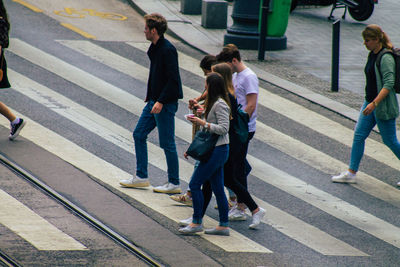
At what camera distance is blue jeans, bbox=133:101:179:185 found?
7.88 meters

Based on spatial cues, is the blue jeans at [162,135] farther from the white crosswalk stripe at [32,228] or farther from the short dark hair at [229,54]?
the white crosswalk stripe at [32,228]

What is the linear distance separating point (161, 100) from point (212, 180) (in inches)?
47.7

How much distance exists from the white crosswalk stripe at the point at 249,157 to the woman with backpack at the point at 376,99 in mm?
390

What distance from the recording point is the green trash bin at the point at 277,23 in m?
15.4

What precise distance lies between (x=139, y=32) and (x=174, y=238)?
9873 millimetres

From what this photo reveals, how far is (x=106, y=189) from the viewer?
7.90m

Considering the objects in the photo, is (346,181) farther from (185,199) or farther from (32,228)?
(32,228)

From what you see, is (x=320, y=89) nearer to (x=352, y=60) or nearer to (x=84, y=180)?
(x=352, y=60)

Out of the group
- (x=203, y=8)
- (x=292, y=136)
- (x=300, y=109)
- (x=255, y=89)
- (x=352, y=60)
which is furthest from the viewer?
(x=203, y=8)

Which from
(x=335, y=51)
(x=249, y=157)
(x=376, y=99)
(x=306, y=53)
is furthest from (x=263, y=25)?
(x=376, y=99)

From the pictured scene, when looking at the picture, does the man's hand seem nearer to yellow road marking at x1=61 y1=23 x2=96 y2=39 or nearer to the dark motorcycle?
yellow road marking at x1=61 y1=23 x2=96 y2=39

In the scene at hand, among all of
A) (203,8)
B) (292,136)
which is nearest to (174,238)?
(292,136)

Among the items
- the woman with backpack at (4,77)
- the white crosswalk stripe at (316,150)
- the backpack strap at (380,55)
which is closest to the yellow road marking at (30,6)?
the white crosswalk stripe at (316,150)

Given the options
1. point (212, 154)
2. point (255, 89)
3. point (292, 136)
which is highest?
point (255, 89)
